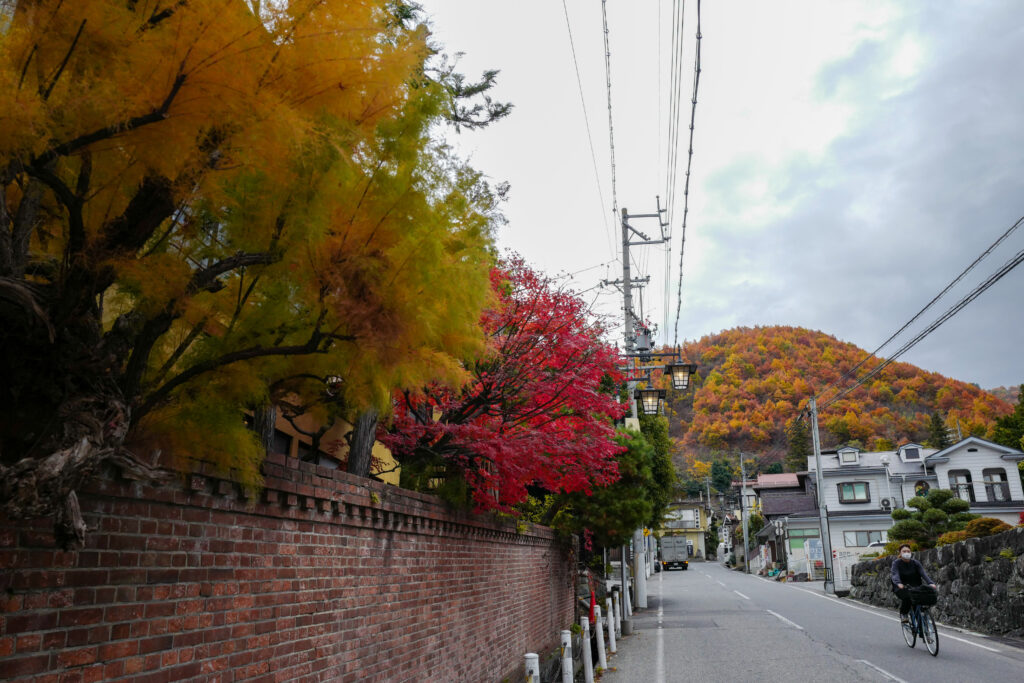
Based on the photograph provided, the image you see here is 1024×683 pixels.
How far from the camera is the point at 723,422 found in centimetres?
8900

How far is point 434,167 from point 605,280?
22.5m

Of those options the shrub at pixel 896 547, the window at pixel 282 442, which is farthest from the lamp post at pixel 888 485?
the window at pixel 282 442

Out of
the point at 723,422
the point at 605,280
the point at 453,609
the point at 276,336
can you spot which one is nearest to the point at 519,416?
the point at 453,609

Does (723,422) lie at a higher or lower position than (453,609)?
higher

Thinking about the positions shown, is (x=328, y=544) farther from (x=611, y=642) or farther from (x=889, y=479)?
(x=889, y=479)

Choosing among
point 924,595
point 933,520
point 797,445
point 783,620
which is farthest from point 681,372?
point 797,445

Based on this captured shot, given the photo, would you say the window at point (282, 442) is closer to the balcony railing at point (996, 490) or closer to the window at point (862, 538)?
the window at point (862, 538)

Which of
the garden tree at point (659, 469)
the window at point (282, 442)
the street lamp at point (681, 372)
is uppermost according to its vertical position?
the street lamp at point (681, 372)

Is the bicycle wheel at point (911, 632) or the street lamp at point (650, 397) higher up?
the street lamp at point (650, 397)

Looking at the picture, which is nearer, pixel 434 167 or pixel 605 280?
pixel 434 167

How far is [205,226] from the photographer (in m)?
3.56

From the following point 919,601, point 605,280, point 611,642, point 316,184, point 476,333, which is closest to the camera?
point 316,184

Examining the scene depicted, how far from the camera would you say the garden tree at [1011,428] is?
50.2 m

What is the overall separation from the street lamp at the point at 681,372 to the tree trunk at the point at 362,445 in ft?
43.0
